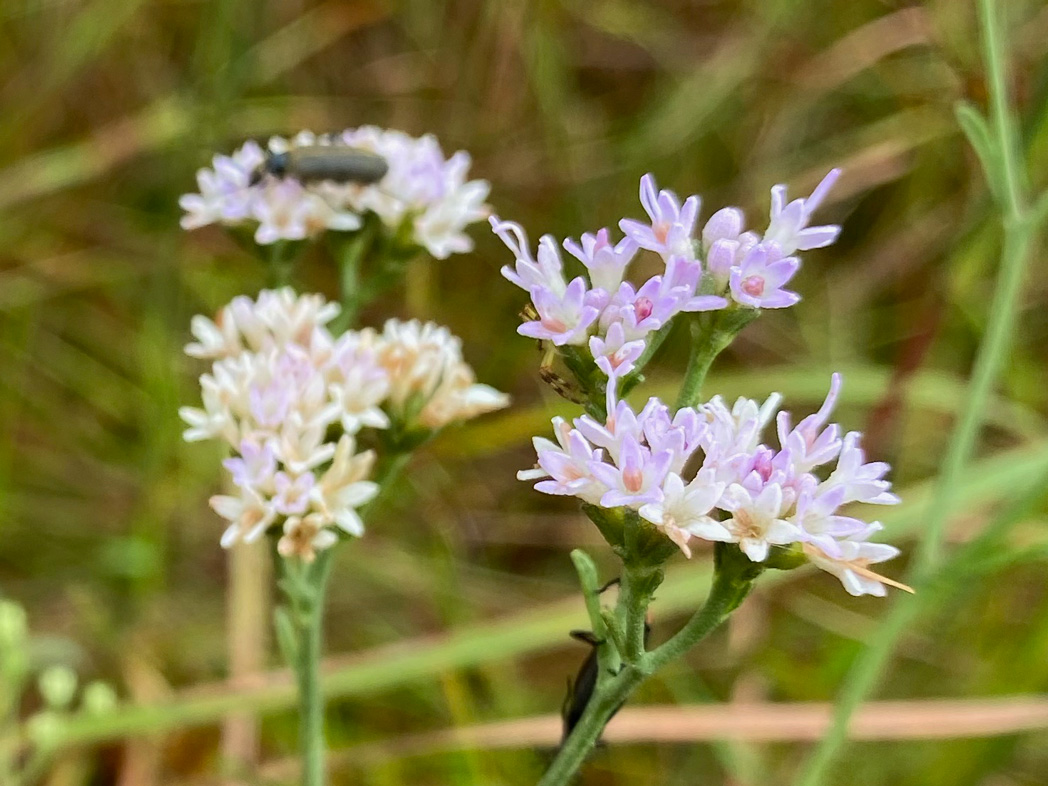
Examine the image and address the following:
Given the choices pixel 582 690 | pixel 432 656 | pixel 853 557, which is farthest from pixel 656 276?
pixel 432 656

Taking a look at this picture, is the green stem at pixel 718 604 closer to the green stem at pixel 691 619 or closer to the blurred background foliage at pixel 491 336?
the green stem at pixel 691 619

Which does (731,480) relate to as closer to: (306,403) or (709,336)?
(709,336)

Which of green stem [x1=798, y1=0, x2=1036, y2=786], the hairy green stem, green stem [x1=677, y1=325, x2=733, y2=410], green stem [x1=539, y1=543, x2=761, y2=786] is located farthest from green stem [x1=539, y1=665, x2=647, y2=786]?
green stem [x1=798, y1=0, x2=1036, y2=786]

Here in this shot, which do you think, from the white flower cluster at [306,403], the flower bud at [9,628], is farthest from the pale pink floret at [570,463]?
the flower bud at [9,628]

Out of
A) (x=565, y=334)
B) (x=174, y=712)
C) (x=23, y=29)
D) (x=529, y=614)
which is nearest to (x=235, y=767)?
(x=174, y=712)

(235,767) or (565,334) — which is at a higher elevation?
(565,334)

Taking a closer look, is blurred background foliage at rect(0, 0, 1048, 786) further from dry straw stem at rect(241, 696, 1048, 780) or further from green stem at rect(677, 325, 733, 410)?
green stem at rect(677, 325, 733, 410)

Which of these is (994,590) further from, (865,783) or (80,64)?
(80,64)
